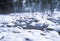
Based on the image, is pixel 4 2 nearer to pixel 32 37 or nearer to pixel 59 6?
pixel 59 6

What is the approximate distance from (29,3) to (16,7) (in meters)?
0.93

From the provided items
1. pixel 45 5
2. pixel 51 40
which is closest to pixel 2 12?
pixel 45 5

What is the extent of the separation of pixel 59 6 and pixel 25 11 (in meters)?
2.74

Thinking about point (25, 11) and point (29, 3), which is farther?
point (29, 3)

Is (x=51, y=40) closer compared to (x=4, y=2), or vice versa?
(x=51, y=40)

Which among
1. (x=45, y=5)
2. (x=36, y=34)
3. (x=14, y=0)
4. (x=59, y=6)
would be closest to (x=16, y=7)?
(x=14, y=0)

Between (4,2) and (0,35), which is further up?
(4,2)

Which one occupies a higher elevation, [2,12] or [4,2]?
[4,2]

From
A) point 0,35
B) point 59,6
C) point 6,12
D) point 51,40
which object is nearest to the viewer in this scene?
point 51,40

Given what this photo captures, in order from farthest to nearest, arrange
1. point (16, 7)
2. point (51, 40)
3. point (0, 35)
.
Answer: point (16, 7)
point (0, 35)
point (51, 40)

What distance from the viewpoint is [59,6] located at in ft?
35.6

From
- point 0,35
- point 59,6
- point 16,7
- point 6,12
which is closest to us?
point 0,35

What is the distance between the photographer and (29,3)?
33.4 ft

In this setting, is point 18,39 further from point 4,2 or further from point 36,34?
point 4,2
